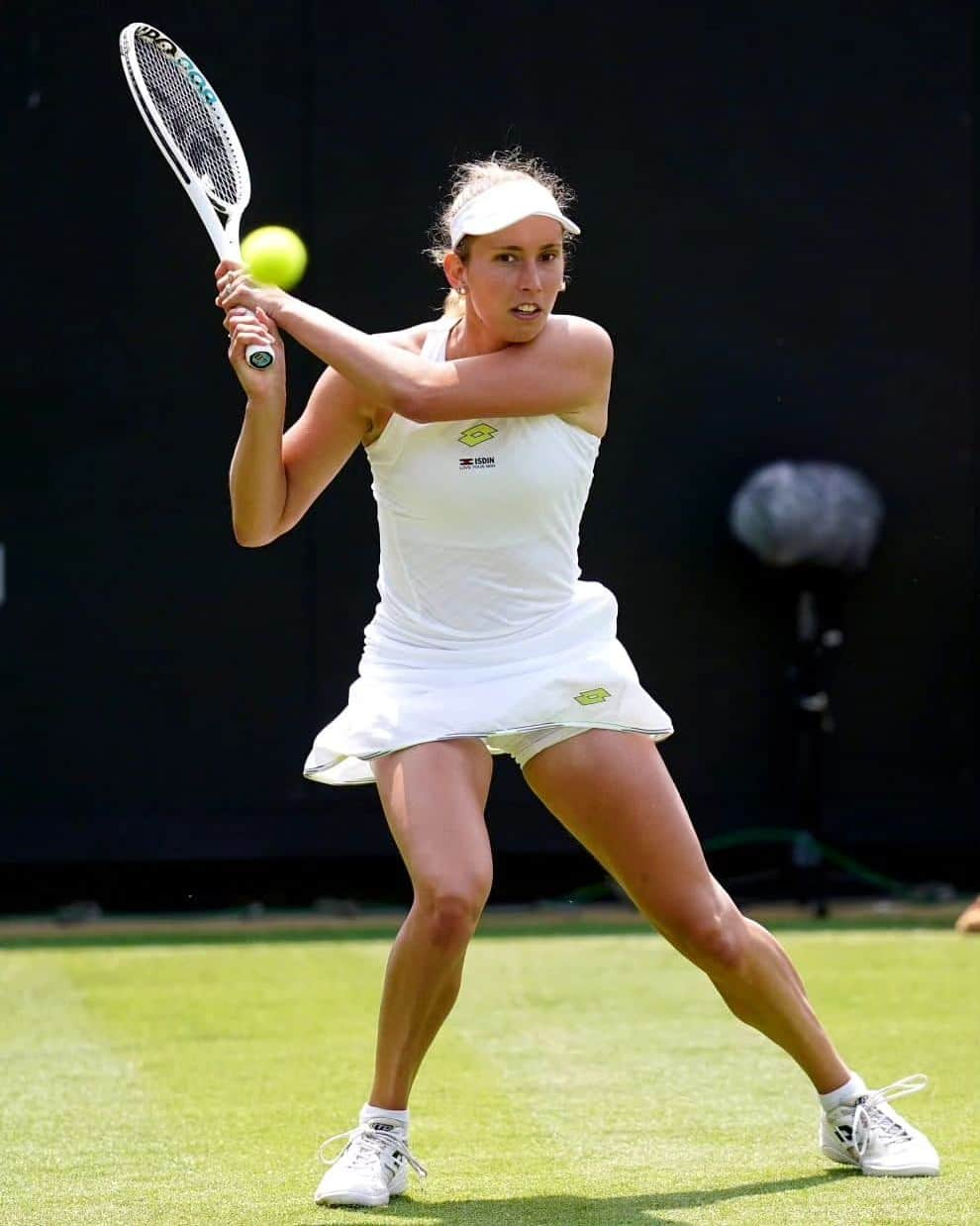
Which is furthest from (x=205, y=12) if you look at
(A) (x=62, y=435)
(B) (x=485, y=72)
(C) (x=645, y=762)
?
(C) (x=645, y=762)

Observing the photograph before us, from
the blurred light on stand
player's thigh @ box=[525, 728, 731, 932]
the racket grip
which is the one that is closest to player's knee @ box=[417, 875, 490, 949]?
player's thigh @ box=[525, 728, 731, 932]

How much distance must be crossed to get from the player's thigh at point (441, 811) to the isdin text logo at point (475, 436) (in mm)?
480

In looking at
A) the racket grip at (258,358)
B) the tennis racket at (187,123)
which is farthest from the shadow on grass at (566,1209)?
the tennis racket at (187,123)

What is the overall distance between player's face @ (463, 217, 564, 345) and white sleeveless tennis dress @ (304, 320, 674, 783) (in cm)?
15

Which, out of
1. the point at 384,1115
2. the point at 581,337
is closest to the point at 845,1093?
the point at 384,1115

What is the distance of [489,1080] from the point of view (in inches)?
177

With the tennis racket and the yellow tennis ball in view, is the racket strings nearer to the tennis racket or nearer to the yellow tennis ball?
the tennis racket

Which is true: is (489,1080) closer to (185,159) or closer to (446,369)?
(446,369)

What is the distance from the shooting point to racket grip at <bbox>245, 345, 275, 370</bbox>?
3.31 meters

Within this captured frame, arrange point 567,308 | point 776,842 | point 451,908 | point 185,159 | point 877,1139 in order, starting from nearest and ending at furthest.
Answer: point 451,908 < point 877,1139 < point 185,159 < point 567,308 < point 776,842

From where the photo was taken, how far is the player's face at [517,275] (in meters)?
3.34

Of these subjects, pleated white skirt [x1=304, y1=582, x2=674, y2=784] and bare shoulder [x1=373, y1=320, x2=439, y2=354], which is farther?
bare shoulder [x1=373, y1=320, x2=439, y2=354]

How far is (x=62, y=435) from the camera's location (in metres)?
7.42

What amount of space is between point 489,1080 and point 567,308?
3716mm
